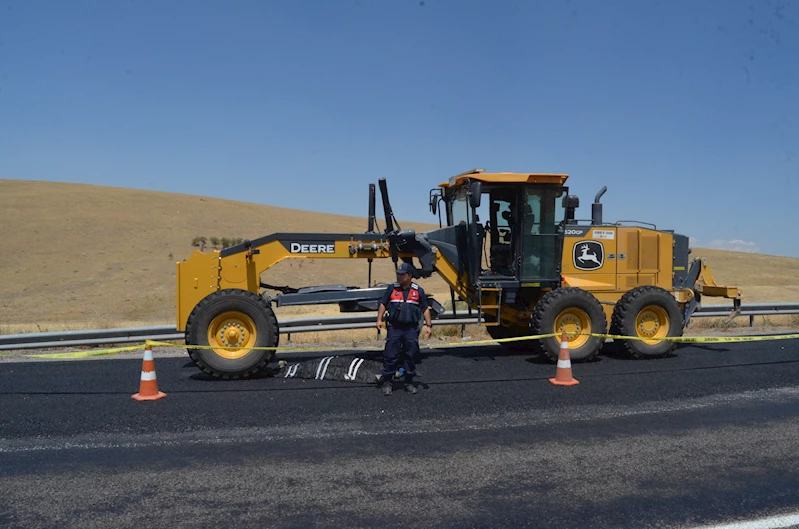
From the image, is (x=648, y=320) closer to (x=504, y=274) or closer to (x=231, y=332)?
(x=504, y=274)

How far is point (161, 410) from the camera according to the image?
6836 millimetres

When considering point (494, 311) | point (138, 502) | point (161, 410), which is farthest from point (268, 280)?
point (138, 502)

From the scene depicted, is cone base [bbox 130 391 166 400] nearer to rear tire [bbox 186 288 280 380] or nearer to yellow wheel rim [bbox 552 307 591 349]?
rear tire [bbox 186 288 280 380]

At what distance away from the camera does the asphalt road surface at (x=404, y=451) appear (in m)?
4.23

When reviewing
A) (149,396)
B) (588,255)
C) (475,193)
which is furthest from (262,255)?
(588,255)

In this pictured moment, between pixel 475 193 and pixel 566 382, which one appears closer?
pixel 566 382

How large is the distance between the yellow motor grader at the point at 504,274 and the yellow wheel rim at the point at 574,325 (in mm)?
16

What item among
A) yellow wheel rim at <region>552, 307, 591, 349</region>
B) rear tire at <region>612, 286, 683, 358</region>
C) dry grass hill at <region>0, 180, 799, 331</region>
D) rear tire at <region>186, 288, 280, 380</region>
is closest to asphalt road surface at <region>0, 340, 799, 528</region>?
rear tire at <region>186, 288, 280, 380</region>

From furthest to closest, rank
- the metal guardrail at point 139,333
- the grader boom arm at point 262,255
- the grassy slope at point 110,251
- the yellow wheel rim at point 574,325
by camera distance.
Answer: the grassy slope at point 110,251
the metal guardrail at point 139,333
the yellow wheel rim at point 574,325
the grader boom arm at point 262,255

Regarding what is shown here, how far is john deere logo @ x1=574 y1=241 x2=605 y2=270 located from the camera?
419 inches

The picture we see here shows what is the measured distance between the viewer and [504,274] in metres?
10.4

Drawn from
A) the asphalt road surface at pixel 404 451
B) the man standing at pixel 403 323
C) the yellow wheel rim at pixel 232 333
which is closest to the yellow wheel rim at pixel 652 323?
the asphalt road surface at pixel 404 451

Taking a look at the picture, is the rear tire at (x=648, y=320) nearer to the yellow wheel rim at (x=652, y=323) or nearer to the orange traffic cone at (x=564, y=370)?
the yellow wheel rim at (x=652, y=323)

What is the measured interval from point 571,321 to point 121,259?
30.2m
